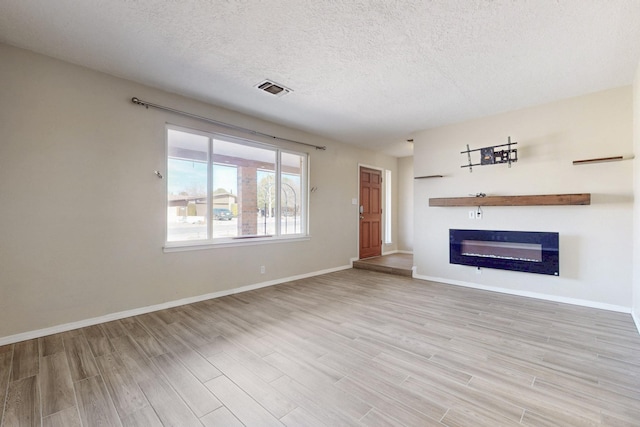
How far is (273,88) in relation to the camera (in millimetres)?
3354

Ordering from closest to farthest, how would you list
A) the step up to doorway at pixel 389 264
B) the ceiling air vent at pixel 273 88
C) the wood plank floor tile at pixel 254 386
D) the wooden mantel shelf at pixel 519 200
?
1. the wood plank floor tile at pixel 254 386
2. the ceiling air vent at pixel 273 88
3. the wooden mantel shelf at pixel 519 200
4. the step up to doorway at pixel 389 264

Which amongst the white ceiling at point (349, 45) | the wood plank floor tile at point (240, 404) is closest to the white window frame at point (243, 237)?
the white ceiling at point (349, 45)

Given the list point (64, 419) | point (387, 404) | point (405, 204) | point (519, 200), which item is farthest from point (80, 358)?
point (405, 204)

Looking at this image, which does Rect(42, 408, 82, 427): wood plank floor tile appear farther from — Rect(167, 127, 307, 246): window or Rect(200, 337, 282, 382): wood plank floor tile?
Rect(167, 127, 307, 246): window

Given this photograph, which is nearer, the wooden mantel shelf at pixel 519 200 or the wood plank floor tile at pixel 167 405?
the wood plank floor tile at pixel 167 405

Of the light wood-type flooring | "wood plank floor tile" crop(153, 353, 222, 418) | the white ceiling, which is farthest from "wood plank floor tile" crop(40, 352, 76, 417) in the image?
the white ceiling

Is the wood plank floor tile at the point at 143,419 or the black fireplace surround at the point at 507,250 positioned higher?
the black fireplace surround at the point at 507,250

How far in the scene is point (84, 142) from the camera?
2910 millimetres

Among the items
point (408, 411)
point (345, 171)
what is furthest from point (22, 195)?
point (345, 171)

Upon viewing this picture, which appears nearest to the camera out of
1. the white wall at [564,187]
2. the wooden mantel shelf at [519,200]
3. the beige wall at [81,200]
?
the beige wall at [81,200]

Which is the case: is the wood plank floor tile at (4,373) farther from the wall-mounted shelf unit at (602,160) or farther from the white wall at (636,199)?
the wall-mounted shelf unit at (602,160)

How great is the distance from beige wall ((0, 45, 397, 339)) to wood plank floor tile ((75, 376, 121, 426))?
1309 millimetres

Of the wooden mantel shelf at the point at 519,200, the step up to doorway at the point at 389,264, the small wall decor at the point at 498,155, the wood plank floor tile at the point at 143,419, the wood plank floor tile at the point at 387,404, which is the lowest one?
the wood plank floor tile at the point at 387,404

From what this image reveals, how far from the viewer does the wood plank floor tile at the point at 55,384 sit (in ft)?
5.63
